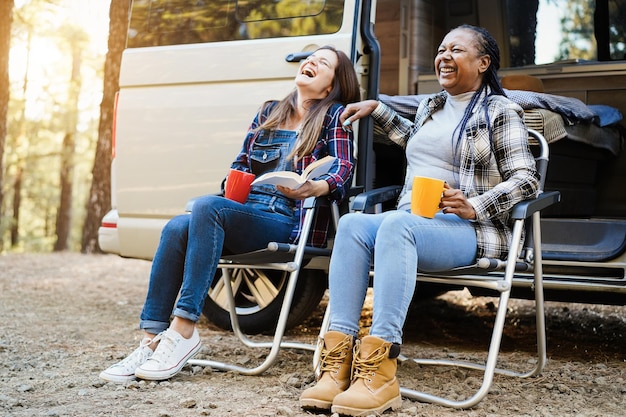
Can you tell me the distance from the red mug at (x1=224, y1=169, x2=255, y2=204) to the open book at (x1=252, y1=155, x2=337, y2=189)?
10.4 inches

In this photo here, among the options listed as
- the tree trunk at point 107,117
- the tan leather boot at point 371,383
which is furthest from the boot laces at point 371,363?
the tree trunk at point 107,117

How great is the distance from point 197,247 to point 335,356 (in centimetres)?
66

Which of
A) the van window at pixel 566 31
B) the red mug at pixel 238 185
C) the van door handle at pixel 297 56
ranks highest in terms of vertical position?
the van window at pixel 566 31

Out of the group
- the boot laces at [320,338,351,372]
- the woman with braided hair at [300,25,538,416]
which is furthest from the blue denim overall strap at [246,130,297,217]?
the boot laces at [320,338,351,372]

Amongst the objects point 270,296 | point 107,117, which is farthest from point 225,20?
point 107,117

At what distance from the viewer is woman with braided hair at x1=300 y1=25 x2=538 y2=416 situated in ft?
8.14

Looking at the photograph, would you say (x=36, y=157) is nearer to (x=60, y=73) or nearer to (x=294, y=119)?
(x=60, y=73)

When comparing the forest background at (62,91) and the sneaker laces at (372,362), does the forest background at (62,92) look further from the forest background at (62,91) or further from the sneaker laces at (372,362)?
the sneaker laces at (372,362)

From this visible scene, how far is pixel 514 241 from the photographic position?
2648mm

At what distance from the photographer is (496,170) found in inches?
111

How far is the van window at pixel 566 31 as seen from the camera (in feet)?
15.5

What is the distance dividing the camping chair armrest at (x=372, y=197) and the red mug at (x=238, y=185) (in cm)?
43

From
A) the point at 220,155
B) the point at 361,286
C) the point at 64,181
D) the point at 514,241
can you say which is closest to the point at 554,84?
the point at 220,155

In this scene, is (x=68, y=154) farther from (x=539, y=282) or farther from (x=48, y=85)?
(x=539, y=282)
